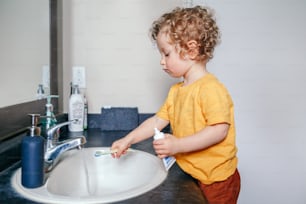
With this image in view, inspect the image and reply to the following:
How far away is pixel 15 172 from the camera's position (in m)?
0.88

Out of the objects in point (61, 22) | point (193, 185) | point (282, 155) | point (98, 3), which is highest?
point (98, 3)

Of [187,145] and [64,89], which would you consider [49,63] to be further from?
[187,145]

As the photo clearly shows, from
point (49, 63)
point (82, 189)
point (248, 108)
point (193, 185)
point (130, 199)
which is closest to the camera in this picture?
point (130, 199)

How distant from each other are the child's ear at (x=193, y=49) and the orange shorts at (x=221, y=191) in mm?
427

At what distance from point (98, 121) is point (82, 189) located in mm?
508

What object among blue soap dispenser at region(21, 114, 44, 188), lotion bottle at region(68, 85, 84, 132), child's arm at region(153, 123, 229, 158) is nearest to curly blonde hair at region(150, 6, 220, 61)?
child's arm at region(153, 123, 229, 158)

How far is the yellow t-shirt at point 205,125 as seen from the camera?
892 millimetres

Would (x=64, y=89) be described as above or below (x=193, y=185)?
above

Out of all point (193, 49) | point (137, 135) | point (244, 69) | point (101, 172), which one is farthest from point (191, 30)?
point (244, 69)

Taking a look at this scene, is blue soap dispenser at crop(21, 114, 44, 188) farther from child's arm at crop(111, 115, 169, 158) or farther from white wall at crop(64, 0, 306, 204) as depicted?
white wall at crop(64, 0, 306, 204)

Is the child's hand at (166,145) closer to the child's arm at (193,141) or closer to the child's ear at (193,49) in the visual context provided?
the child's arm at (193,141)

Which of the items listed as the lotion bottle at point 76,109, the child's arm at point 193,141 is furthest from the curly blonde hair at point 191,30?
the lotion bottle at point 76,109

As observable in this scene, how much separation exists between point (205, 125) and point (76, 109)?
76 centimetres

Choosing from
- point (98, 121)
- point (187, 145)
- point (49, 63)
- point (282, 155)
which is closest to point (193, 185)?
point (187, 145)
